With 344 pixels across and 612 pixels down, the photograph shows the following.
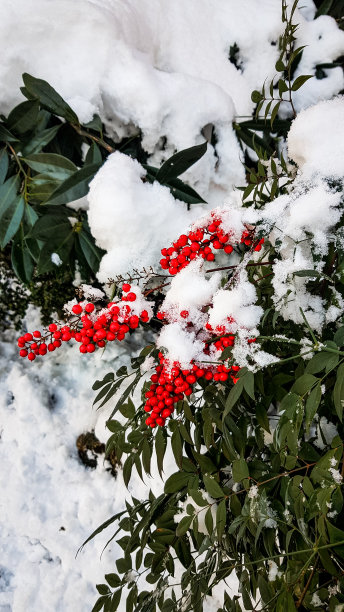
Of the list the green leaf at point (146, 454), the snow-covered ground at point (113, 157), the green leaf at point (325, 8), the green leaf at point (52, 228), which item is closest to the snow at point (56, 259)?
the green leaf at point (52, 228)

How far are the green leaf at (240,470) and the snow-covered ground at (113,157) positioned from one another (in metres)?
0.59

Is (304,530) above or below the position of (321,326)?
below

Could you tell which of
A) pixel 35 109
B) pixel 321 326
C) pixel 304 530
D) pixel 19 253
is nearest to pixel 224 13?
pixel 35 109

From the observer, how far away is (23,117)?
41.9 inches

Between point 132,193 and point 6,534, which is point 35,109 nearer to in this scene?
point 132,193

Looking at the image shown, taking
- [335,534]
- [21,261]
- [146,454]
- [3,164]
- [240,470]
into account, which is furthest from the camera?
[21,261]

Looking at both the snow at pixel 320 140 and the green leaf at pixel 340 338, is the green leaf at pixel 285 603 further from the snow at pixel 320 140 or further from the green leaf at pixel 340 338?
the snow at pixel 320 140

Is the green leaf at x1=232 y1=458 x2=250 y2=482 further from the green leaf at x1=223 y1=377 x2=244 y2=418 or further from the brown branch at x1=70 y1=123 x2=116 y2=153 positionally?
the brown branch at x1=70 y1=123 x2=116 y2=153

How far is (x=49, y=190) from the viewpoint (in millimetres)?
1114

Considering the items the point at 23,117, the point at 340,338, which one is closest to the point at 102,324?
the point at 340,338

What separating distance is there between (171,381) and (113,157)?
656mm

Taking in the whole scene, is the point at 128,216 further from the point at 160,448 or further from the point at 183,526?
the point at 183,526

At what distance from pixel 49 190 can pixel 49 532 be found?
3.39 ft

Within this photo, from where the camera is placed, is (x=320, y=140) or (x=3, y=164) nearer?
(x=320, y=140)
